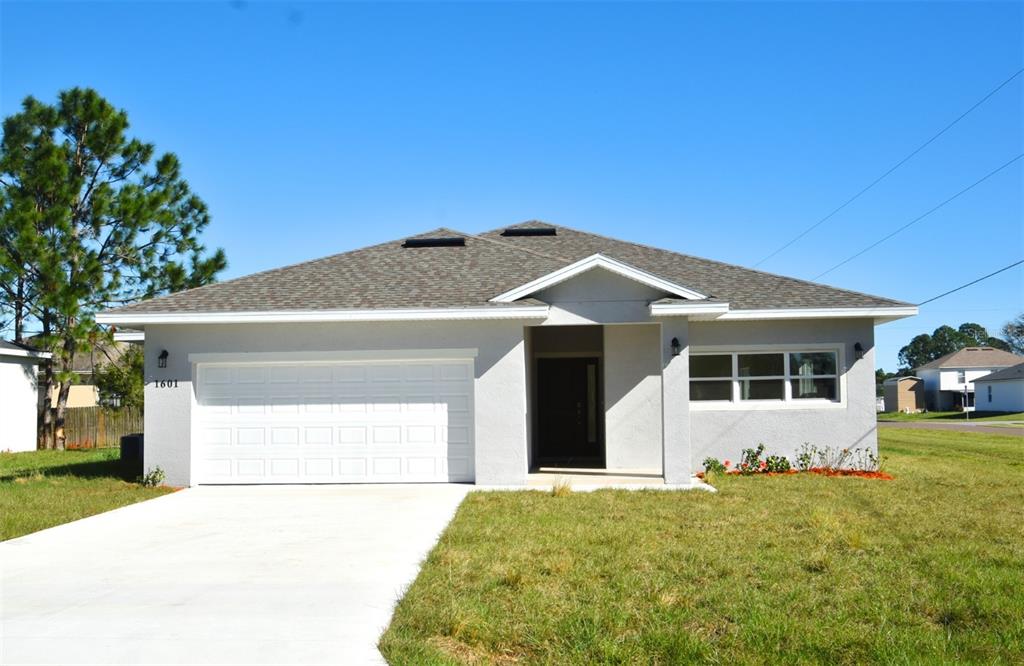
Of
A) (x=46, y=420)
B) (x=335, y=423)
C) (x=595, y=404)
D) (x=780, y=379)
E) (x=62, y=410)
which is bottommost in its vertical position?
(x=46, y=420)

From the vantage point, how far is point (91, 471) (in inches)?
671

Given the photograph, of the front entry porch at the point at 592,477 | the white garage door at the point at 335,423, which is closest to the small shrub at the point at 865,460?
the front entry porch at the point at 592,477

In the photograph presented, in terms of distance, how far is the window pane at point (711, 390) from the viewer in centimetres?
1670

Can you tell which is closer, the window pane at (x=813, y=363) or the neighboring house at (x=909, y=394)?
the window pane at (x=813, y=363)

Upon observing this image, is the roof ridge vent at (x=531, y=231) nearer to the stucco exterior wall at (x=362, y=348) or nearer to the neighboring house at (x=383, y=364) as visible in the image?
the neighboring house at (x=383, y=364)

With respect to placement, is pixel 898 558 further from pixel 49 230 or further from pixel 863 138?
pixel 49 230

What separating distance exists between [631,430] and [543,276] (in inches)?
164

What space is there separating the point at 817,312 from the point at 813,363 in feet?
4.17

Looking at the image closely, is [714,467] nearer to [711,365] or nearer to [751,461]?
[751,461]

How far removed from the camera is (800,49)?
56.3 ft

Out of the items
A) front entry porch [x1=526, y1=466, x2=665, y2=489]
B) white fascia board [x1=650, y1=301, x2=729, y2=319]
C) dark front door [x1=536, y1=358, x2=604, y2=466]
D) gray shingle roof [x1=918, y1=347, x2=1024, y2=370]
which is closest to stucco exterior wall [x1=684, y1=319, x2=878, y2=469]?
front entry porch [x1=526, y1=466, x2=665, y2=489]

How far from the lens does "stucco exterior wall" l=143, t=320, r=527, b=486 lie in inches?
558

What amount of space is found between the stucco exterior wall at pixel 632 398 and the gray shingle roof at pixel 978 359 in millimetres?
64149

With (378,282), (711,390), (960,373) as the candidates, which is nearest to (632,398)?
(711,390)
